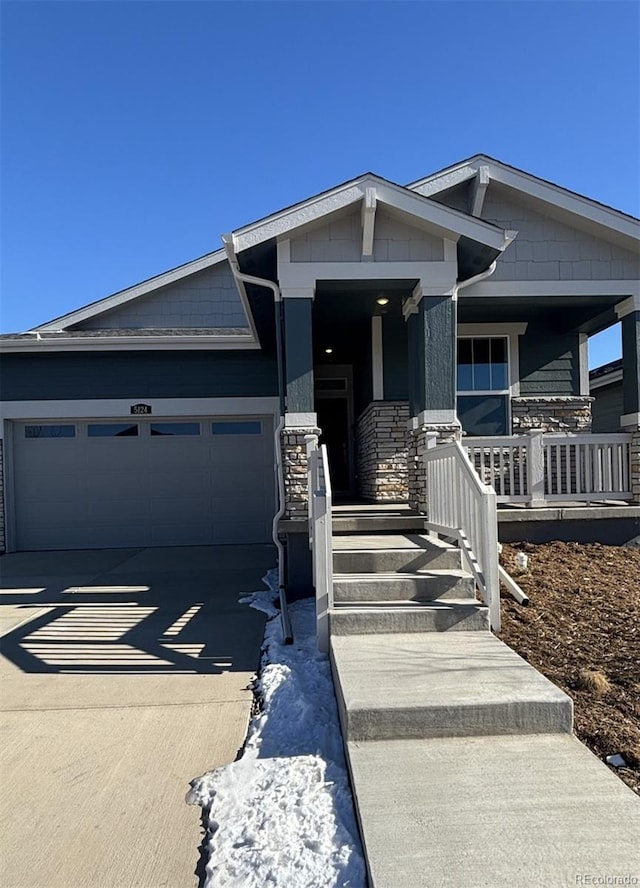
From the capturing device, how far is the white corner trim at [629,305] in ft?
23.0

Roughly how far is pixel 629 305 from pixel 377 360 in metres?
3.23

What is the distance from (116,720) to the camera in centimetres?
333

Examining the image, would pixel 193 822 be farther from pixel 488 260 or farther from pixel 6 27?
pixel 6 27

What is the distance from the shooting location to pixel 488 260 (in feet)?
20.7

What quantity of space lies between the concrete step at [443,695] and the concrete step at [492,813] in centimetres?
6

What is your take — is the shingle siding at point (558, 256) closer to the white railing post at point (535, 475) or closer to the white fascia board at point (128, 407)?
the white railing post at point (535, 475)

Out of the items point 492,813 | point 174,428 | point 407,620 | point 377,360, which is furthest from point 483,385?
point 492,813

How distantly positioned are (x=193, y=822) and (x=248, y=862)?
1.30 ft

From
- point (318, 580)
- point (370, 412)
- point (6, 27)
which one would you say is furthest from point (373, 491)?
point (6, 27)

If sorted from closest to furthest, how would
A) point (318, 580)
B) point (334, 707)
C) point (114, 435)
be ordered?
point (334, 707) → point (318, 580) → point (114, 435)

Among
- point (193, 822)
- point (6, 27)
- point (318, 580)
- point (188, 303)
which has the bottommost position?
point (193, 822)

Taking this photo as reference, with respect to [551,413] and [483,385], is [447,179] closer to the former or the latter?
[483,385]

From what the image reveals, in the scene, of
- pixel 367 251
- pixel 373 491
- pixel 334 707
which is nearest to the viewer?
pixel 334 707

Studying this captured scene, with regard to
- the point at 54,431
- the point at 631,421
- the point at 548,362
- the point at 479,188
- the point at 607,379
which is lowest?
the point at 631,421
